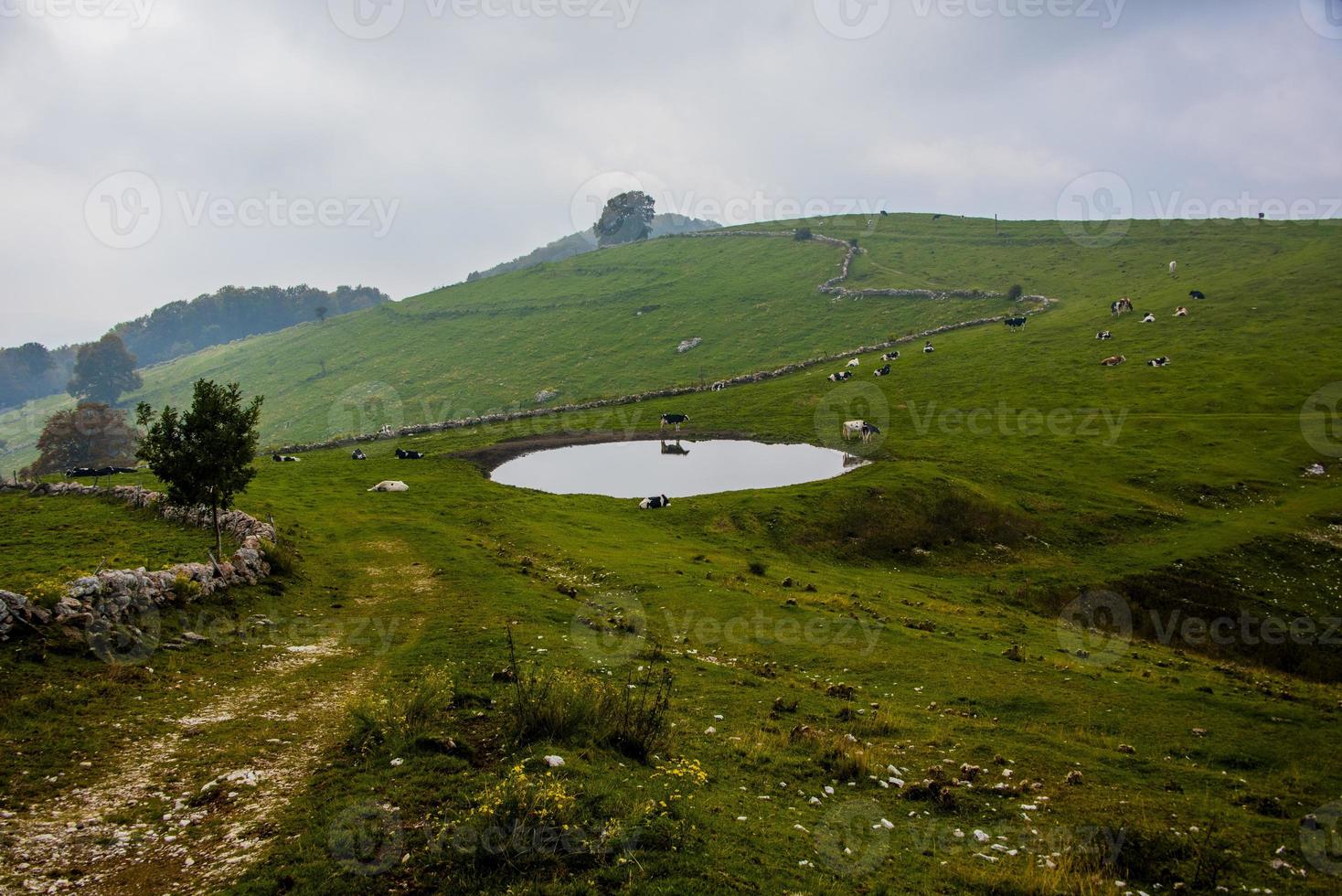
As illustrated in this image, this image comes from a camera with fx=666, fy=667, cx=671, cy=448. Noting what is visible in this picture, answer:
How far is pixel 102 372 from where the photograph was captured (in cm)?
16950

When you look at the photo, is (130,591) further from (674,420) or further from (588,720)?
(674,420)

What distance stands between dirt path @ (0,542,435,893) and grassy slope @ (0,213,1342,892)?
0.41ft

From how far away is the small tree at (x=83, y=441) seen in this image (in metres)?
93.0

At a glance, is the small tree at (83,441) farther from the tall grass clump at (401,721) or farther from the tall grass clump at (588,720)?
the tall grass clump at (588,720)

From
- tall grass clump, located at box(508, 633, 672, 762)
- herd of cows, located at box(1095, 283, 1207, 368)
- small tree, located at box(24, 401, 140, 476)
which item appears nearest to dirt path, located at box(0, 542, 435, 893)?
tall grass clump, located at box(508, 633, 672, 762)

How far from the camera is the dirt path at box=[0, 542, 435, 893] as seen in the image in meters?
8.70

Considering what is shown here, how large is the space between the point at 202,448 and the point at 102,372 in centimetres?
19135

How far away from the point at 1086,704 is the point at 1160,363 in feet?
216

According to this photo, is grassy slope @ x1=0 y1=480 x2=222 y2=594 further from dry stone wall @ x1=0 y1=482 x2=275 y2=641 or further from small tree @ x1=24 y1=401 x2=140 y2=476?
small tree @ x1=24 y1=401 x2=140 y2=476

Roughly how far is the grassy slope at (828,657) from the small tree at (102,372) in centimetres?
15298

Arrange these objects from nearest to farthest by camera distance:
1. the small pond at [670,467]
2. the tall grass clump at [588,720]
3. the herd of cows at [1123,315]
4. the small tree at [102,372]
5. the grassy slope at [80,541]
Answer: the tall grass clump at [588,720], the grassy slope at [80,541], the small pond at [670,467], the herd of cows at [1123,315], the small tree at [102,372]

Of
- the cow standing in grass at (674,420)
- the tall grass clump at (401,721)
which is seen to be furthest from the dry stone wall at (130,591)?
the cow standing in grass at (674,420)

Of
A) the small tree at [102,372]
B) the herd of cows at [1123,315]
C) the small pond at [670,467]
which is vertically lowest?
the small pond at [670,467]

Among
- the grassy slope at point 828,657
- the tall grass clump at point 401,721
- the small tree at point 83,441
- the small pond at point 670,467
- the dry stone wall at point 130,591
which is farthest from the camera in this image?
the small tree at point 83,441
